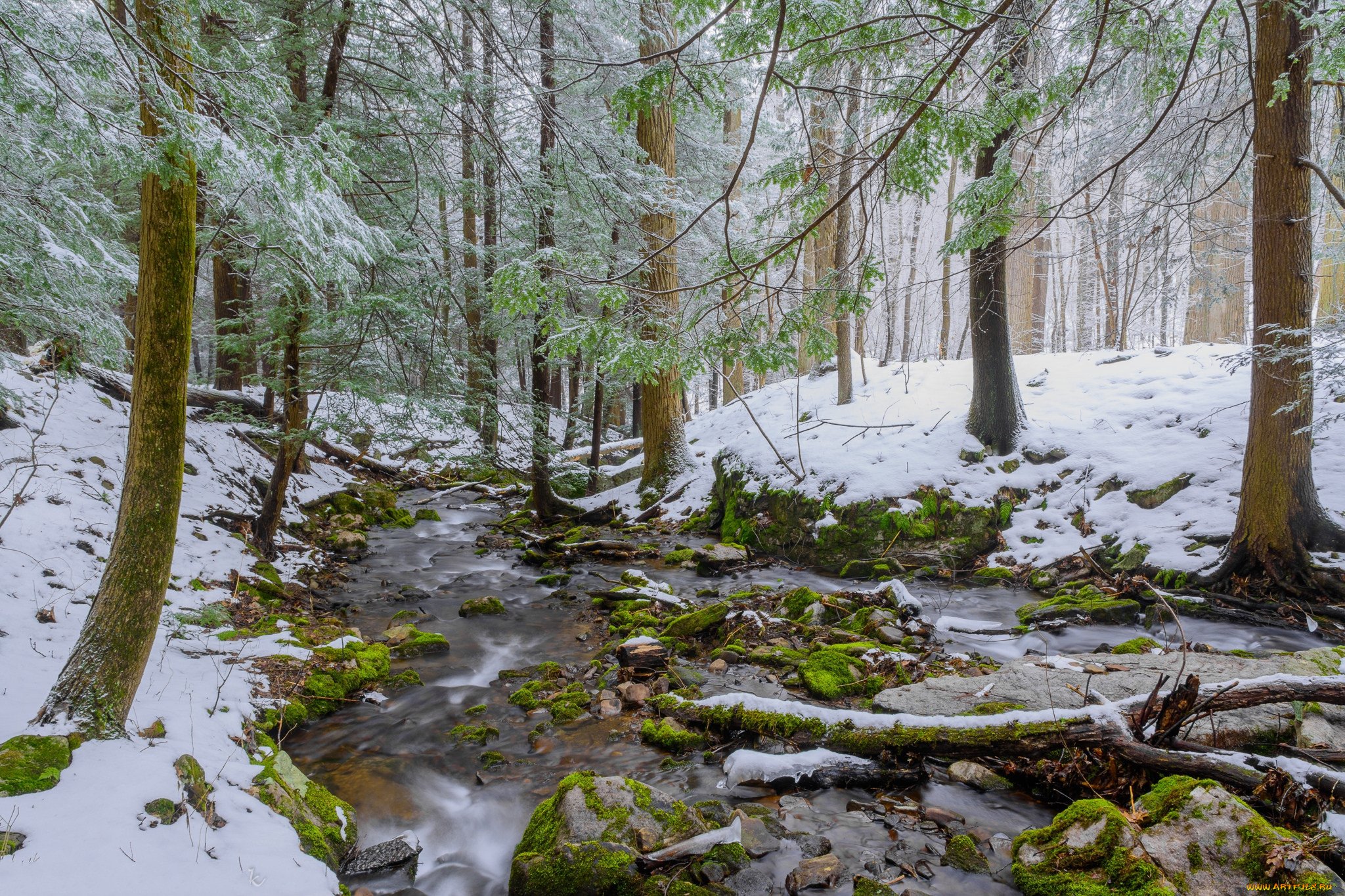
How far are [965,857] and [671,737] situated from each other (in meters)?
1.85

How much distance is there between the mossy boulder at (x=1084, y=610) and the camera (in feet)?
18.9

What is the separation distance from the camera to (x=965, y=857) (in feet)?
9.32

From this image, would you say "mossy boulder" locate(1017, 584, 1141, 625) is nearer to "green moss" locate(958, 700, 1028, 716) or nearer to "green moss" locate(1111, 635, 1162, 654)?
"green moss" locate(1111, 635, 1162, 654)

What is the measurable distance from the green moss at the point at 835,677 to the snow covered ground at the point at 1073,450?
2.02 metres

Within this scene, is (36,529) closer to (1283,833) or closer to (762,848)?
(762,848)

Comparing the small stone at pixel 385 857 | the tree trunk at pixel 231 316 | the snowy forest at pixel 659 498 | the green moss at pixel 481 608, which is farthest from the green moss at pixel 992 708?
the tree trunk at pixel 231 316

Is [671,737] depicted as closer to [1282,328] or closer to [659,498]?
[1282,328]

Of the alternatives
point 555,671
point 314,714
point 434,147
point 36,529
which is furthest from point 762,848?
point 434,147

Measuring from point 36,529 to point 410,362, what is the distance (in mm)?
3795

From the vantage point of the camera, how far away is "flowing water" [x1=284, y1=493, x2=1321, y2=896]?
10.3 feet

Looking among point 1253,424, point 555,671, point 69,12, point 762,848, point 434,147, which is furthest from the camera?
point 434,147

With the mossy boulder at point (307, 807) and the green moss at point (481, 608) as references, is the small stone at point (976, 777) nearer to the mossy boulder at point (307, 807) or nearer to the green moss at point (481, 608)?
the mossy boulder at point (307, 807)

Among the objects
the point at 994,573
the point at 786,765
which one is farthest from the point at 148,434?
the point at 994,573

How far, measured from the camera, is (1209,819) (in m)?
2.45
